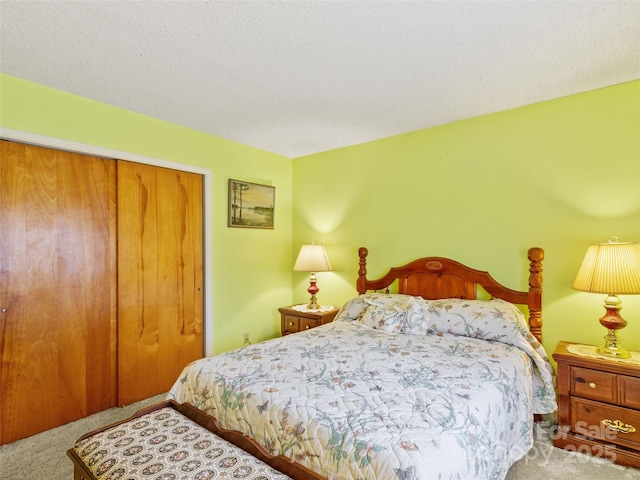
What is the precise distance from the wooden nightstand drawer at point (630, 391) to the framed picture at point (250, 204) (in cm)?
313

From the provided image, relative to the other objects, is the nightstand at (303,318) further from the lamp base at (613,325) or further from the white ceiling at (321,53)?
the lamp base at (613,325)

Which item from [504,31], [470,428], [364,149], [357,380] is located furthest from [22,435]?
[504,31]

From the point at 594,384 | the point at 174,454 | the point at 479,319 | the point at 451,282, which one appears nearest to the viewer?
the point at 174,454

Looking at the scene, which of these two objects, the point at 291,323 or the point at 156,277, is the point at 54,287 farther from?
the point at 291,323

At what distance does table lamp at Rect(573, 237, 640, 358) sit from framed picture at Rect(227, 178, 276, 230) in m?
2.81

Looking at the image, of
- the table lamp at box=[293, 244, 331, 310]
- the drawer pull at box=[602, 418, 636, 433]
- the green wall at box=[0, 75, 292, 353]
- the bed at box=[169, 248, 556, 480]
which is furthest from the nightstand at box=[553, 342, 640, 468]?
the green wall at box=[0, 75, 292, 353]

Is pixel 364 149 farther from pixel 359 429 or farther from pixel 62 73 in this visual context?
pixel 359 429

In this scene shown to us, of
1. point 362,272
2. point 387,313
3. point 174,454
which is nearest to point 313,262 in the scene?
point 362,272

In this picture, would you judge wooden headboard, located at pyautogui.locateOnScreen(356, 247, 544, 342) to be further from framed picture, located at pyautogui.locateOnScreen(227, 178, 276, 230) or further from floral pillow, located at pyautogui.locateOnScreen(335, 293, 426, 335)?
framed picture, located at pyautogui.locateOnScreen(227, 178, 276, 230)

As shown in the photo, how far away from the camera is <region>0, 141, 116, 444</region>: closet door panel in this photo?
2.19m

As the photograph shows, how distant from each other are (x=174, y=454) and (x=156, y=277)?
6.30 ft

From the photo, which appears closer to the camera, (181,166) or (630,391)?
(630,391)

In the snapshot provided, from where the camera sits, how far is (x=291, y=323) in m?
3.43

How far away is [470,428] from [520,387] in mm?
744
